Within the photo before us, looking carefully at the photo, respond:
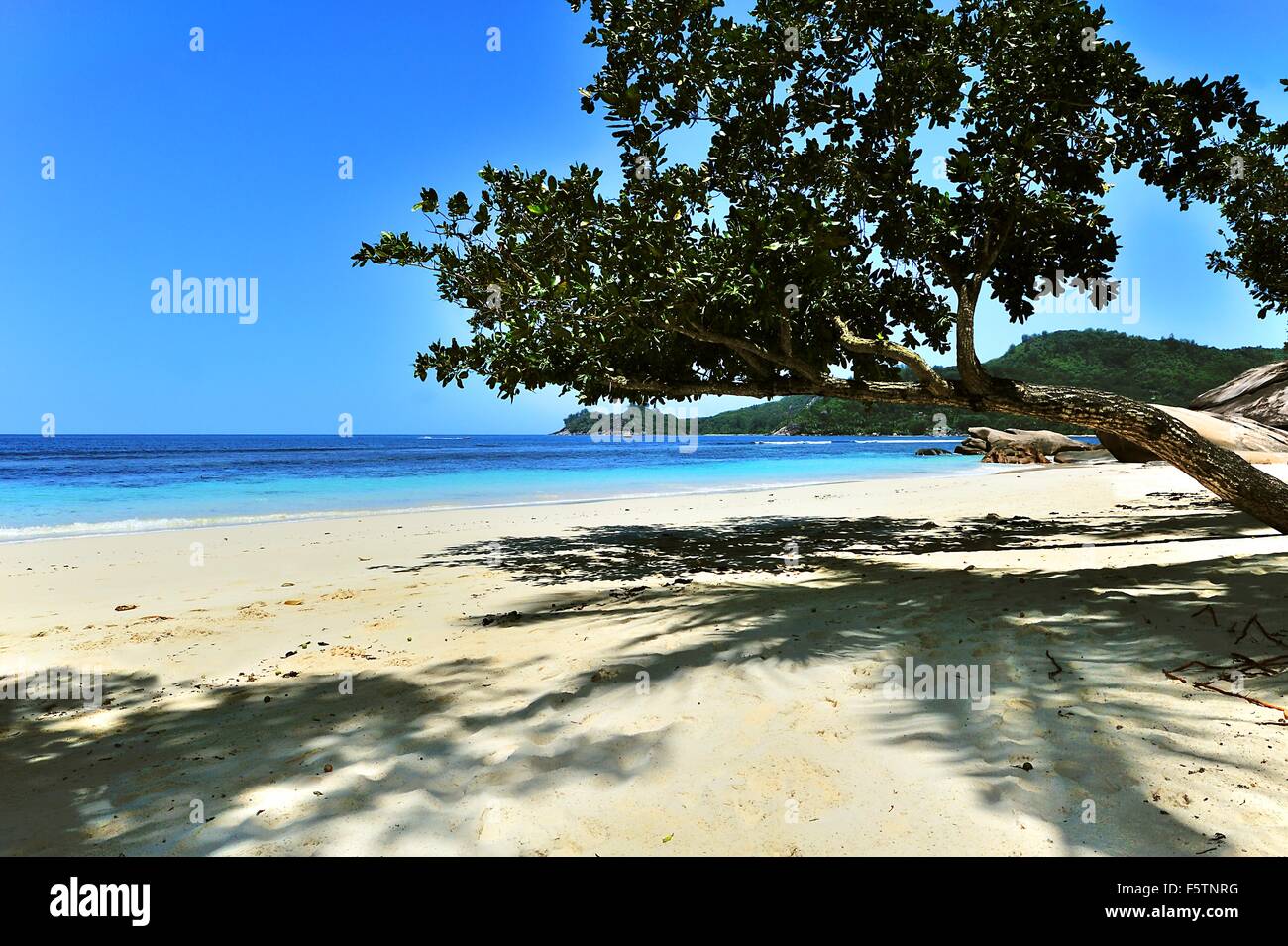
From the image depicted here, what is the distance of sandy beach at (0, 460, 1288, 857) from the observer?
2.48 metres

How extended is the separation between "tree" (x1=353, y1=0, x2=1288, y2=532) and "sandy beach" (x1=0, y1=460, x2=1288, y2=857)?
263cm

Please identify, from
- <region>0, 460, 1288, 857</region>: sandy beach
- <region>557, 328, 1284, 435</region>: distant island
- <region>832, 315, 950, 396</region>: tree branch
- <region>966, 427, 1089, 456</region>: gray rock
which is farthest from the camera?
<region>557, 328, 1284, 435</region>: distant island

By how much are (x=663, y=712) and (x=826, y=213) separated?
5.80 meters

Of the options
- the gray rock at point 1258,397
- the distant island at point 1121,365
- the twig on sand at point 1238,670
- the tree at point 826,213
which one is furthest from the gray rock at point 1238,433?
the distant island at point 1121,365

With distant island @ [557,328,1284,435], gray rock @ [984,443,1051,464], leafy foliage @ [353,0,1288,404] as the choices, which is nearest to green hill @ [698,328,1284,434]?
distant island @ [557,328,1284,435]

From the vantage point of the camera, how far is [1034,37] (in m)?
7.71

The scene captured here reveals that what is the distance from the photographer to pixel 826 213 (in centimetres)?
713

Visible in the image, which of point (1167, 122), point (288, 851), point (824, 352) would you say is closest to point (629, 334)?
point (824, 352)

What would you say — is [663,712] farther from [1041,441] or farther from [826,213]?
[1041,441]

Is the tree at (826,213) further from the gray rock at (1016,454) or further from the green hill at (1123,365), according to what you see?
the green hill at (1123,365)

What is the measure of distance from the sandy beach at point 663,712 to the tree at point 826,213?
104 inches

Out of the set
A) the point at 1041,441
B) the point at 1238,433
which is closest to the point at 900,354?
the point at 1238,433

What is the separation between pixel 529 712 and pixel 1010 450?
1340 inches

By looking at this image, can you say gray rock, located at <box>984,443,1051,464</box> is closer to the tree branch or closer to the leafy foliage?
the leafy foliage
